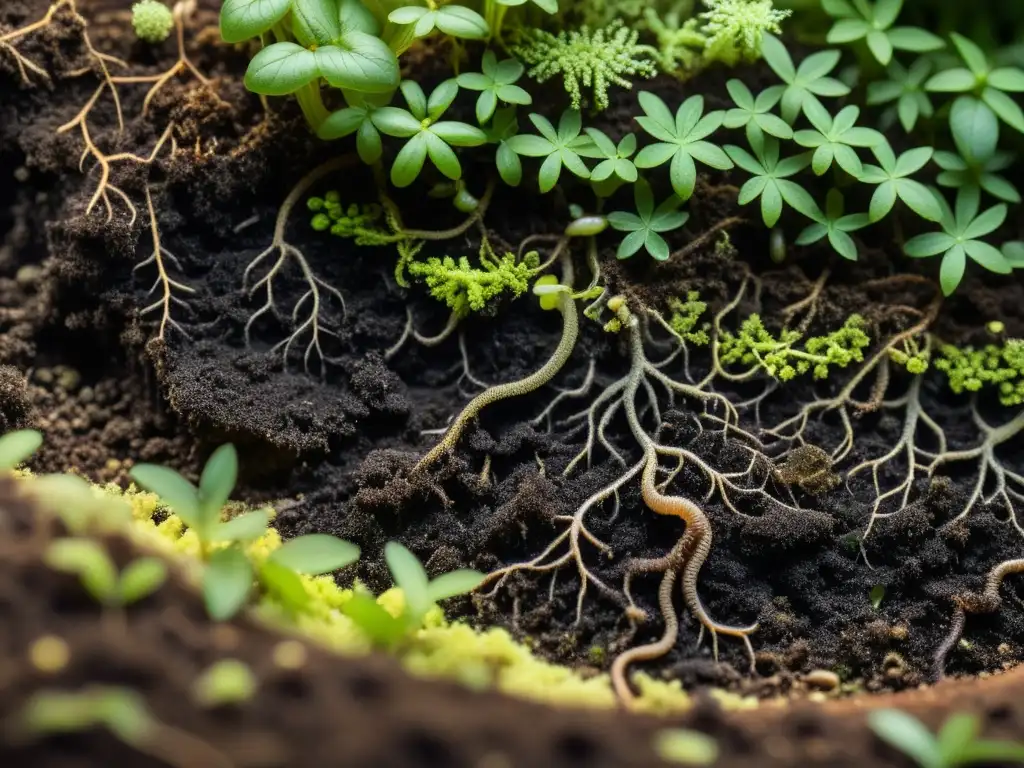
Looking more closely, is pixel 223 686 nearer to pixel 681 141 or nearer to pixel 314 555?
pixel 314 555

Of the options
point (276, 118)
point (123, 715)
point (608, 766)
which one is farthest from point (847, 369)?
point (123, 715)

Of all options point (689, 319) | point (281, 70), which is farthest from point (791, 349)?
point (281, 70)

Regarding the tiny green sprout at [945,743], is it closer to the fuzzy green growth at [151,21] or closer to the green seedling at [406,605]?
the green seedling at [406,605]

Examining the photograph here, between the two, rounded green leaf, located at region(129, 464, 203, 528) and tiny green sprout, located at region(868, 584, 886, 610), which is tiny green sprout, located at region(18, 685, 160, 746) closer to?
rounded green leaf, located at region(129, 464, 203, 528)

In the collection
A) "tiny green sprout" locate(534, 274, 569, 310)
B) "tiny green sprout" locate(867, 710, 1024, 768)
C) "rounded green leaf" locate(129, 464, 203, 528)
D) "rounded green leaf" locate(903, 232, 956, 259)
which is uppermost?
"rounded green leaf" locate(903, 232, 956, 259)

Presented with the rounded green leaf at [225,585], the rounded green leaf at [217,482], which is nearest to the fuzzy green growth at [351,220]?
the rounded green leaf at [217,482]

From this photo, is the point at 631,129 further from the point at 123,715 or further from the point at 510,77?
the point at 123,715

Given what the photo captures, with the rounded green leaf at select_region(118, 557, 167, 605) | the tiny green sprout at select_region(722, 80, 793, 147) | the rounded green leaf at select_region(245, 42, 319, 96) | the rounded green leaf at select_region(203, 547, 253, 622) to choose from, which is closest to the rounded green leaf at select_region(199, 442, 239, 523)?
the rounded green leaf at select_region(203, 547, 253, 622)
